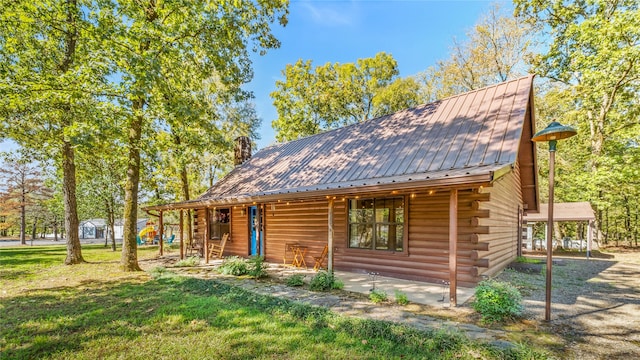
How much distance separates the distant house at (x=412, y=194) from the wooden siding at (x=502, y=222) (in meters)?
0.03

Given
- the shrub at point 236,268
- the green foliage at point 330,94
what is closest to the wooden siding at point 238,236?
the shrub at point 236,268

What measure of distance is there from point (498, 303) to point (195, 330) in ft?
14.3

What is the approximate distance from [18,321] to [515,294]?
7.58m

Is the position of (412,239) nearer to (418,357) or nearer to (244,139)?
(418,357)

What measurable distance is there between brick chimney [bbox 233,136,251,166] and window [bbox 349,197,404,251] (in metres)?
8.61

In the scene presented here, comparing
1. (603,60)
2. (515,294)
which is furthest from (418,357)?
(603,60)

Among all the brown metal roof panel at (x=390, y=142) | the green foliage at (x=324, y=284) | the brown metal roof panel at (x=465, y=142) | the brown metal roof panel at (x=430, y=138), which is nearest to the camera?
the green foliage at (x=324, y=284)

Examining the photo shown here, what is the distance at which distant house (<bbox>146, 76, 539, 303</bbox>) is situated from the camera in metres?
5.85

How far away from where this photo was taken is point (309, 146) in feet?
37.7

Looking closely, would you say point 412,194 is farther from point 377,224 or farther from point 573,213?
point 573,213

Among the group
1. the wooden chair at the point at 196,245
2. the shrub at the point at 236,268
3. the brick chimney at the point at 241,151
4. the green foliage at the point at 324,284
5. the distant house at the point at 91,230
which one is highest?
the brick chimney at the point at 241,151

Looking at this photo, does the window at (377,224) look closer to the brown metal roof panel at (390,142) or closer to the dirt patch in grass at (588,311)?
the brown metal roof panel at (390,142)

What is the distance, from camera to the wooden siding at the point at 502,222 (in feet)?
22.1

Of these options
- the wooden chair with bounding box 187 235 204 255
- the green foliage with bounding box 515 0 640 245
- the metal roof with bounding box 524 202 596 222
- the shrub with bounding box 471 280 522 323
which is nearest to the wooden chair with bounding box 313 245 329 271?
the shrub with bounding box 471 280 522 323
